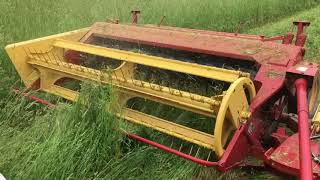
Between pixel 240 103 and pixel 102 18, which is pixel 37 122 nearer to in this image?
pixel 240 103

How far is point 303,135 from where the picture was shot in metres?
2.48

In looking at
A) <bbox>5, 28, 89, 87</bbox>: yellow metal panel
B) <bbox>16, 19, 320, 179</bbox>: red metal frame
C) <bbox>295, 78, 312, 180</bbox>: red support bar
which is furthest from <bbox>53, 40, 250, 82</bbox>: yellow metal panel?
<bbox>295, 78, 312, 180</bbox>: red support bar

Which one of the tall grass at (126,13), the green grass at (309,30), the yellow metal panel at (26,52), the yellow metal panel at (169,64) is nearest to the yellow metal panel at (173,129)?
the yellow metal panel at (169,64)

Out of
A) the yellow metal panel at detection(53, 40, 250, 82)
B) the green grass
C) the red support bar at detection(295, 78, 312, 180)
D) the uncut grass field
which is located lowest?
the green grass

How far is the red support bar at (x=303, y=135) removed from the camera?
2188 mm

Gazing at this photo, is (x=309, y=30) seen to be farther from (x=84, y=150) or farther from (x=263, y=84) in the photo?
(x=84, y=150)

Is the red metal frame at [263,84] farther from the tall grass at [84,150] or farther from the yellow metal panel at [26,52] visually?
the yellow metal panel at [26,52]

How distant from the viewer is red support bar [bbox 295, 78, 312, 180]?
7.18 ft

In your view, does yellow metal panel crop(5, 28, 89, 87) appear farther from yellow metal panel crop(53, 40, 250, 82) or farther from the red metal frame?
the red metal frame

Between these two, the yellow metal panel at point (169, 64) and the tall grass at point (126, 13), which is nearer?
the yellow metal panel at point (169, 64)

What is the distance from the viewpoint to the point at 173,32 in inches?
167

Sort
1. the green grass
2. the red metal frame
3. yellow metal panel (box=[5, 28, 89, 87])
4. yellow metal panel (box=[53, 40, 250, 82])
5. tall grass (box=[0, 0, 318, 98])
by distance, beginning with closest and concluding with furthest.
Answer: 1. the red metal frame
2. yellow metal panel (box=[53, 40, 250, 82])
3. yellow metal panel (box=[5, 28, 89, 87])
4. tall grass (box=[0, 0, 318, 98])
5. the green grass

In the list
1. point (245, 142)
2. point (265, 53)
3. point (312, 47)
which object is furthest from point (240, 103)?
point (312, 47)

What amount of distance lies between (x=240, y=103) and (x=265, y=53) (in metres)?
0.81
